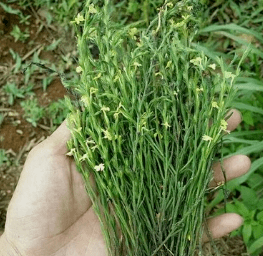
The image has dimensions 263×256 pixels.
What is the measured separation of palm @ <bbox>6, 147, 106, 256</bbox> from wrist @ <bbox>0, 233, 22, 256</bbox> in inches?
1.8

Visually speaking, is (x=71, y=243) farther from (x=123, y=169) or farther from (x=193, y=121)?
(x=193, y=121)

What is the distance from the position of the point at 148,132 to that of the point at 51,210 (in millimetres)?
475

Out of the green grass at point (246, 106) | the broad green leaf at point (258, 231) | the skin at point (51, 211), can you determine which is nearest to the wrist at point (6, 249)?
the skin at point (51, 211)

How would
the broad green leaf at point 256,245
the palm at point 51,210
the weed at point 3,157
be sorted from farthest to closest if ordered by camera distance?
the weed at point 3,157, the broad green leaf at point 256,245, the palm at point 51,210

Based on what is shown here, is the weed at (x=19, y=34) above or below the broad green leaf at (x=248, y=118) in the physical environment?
above

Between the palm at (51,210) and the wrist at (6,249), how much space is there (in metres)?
0.05

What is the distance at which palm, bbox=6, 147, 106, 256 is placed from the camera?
184cm

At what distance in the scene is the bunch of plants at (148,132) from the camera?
1688 mm

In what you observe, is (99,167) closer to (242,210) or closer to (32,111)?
(242,210)

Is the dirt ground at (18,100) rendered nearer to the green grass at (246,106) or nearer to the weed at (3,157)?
the weed at (3,157)

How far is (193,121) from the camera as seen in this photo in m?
1.71

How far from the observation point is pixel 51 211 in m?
1.85

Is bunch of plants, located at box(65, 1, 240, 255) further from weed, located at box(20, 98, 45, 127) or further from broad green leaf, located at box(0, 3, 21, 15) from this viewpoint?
broad green leaf, located at box(0, 3, 21, 15)

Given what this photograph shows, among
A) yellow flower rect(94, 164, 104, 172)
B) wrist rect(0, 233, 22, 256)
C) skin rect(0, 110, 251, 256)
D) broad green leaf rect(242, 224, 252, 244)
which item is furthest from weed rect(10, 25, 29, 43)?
broad green leaf rect(242, 224, 252, 244)
